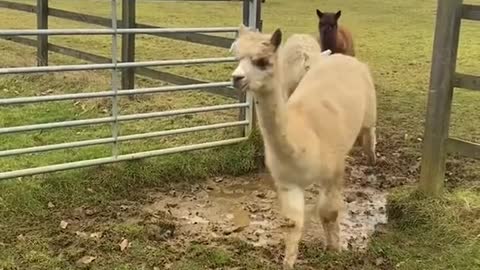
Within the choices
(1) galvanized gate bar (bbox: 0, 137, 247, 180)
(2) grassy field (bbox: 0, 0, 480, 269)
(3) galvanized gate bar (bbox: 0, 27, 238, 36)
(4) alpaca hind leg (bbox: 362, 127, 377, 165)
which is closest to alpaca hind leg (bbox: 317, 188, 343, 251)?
(2) grassy field (bbox: 0, 0, 480, 269)

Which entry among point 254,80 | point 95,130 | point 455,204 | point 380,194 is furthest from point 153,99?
point 254,80

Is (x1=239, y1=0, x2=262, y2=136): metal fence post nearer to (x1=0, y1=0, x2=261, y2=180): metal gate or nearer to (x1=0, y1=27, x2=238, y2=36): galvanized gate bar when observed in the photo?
(x1=0, y1=0, x2=261, y2=180): metal gate

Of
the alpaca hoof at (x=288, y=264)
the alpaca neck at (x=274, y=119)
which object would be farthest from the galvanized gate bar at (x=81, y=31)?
the alpaca hoof at (x=288, y=264)

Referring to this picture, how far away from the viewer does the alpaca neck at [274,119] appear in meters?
3.46

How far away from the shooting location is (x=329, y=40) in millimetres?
7672

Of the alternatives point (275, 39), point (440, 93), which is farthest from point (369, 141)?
point (275, 39)

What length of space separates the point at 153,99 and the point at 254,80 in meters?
4.65

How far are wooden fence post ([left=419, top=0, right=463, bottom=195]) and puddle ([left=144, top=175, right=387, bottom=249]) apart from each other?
17.0 inches

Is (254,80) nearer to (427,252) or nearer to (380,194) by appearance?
(427,252)

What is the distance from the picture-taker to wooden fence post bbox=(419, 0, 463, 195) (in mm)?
4648

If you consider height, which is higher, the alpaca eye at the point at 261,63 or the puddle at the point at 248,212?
the alpaca eye at the point at 261,63

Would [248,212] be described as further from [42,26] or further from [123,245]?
[42,26]

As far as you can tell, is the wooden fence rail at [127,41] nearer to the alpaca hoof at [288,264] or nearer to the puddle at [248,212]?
the puddle at [248,212]

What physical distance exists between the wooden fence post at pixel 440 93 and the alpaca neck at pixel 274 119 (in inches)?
59.3
